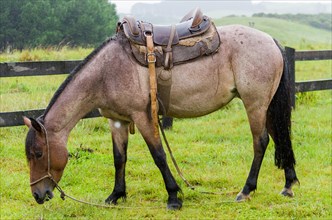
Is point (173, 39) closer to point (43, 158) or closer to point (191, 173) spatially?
point (43, 158)

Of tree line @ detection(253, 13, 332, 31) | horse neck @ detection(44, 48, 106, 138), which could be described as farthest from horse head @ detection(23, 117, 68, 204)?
tree line @ detection(253, 13, 332, 31)

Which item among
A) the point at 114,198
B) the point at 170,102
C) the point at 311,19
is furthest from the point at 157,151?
the point at 311,19

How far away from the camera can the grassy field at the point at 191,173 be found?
4672mm

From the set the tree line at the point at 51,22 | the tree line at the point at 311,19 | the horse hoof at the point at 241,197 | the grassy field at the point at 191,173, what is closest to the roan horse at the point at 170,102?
the horse hoof at the point at 241,197

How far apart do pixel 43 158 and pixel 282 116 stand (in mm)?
2476

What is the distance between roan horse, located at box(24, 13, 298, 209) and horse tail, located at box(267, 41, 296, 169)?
10mm

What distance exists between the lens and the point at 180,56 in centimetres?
470

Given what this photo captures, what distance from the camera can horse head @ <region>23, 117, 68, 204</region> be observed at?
4.32 meters

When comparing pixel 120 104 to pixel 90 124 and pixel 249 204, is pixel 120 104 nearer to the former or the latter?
pixel 249 204

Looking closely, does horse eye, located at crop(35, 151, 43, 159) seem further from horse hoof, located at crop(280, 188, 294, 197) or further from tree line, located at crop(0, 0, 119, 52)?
tree line, located at crop(0, 0, 119, 52)

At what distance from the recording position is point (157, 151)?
4648 mm

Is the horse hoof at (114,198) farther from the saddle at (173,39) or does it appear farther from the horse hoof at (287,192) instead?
the horse hoof at (287,192)

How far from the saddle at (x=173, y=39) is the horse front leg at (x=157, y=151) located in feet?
1.74

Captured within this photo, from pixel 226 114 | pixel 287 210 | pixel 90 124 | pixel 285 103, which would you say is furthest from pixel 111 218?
pixel 226 114
